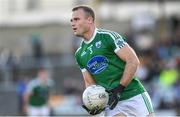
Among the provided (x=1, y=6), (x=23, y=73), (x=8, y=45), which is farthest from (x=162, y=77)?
(x=1, y=6)

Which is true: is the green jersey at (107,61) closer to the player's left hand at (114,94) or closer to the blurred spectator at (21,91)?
the player's left hand at (114,94)

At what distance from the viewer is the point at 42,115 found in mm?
18734

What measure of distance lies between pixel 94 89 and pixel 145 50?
17.1 m

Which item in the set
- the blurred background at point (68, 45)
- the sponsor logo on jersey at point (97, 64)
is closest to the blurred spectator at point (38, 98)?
the blurred background at point (68, 45)

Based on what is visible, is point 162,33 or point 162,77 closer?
point 162,77

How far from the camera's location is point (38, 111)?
19.3m

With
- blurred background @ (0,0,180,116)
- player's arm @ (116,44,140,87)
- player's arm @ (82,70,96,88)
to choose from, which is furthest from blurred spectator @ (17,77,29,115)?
player's arm @ (116,44,140,87)

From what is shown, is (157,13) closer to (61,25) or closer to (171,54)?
(61,25)

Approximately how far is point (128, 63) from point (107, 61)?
0.29m

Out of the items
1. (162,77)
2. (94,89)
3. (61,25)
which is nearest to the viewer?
(94,89)

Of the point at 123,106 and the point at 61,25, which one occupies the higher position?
the point at 123,106

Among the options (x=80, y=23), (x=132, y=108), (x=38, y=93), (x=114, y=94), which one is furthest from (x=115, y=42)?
(x=38, y=93)

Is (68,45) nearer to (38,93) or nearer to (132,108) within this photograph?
(38,93)

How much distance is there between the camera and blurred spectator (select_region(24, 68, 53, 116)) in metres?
19.0
